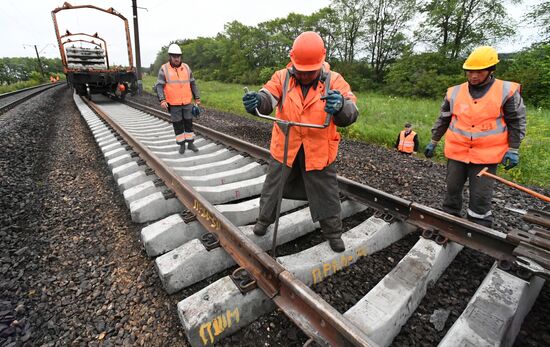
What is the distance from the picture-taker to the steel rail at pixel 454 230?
6.44 feet

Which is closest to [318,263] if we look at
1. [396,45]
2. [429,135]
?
[429,135]

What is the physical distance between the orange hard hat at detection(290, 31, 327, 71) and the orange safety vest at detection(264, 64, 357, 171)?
0.56 feet

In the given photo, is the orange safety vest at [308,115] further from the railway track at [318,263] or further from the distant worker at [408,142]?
the distant worker at [408,142]

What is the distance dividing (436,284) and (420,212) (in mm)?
644

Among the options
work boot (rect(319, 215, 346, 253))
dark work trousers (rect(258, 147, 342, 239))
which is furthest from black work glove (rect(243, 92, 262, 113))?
work boot (rect(319, 215, 346, 253))

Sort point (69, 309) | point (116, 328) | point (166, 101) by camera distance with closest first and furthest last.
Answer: point (116, 328), point (69, 309), point (166, 101)

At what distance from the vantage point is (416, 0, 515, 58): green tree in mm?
20781

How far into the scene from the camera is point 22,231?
2.95m

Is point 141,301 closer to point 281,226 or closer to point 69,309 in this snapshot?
point 69,309

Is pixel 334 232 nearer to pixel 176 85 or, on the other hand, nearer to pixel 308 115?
pixel 308 115

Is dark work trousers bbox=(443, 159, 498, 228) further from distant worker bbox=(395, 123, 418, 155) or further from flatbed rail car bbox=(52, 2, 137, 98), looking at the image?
flatbed rail car bbox=(52, 2, 137, 98)

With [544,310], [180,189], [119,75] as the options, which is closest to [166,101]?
[180,189]

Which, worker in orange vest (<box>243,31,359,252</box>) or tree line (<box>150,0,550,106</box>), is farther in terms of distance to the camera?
tree line (<box>150,0,550,106</box>)

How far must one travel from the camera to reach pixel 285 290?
5.87 ft
